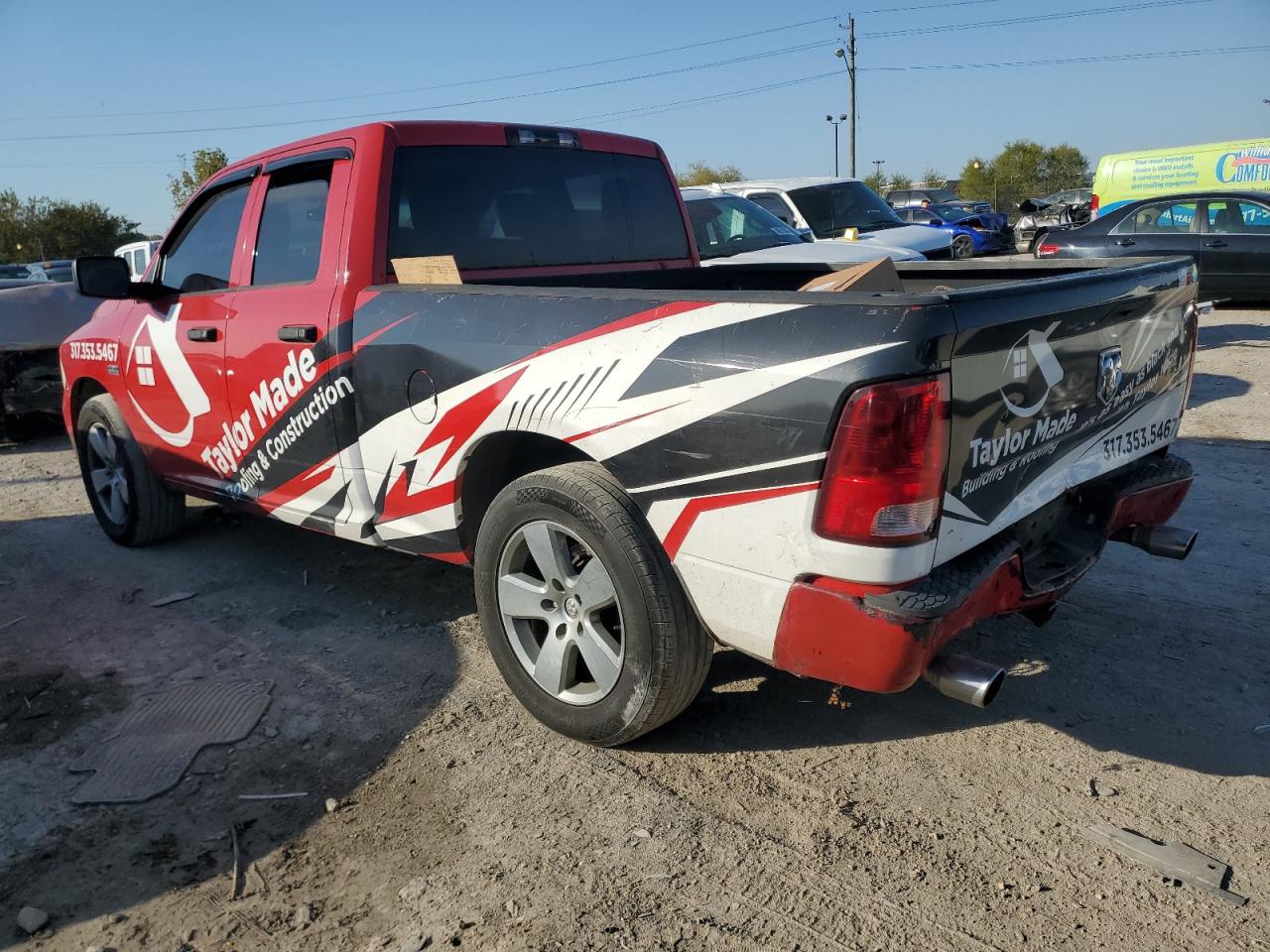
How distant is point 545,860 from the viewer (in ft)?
8.42

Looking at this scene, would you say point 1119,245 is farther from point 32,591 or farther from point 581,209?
point 32,591

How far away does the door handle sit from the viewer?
3654 millimetres

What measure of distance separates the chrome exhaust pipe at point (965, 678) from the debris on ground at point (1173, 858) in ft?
1.78

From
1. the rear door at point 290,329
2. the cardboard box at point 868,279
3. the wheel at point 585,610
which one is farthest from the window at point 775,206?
the wheel at point 585,610

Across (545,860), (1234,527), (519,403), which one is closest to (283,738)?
(545,860)

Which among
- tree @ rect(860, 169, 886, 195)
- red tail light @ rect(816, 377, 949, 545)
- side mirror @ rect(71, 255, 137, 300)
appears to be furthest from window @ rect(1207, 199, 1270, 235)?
tree @ rect(860, 169, 886, 195)

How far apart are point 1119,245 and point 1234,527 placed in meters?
8.42

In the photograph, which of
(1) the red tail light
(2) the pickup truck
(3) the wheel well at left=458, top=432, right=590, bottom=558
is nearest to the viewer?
(1) the red tail light

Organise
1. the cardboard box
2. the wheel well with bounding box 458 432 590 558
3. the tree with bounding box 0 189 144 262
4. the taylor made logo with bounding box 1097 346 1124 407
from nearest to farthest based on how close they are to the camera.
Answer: the taylor made logo with bounding box 1097 346 1124 407
the wheel well with bounding box 458 432 590 558
the cardboard box
the tree with bounding box 0 189 144 262

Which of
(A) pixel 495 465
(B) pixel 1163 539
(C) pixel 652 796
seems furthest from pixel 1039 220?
(C) pixel 652 796

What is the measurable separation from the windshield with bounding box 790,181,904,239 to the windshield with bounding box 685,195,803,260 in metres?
1.88

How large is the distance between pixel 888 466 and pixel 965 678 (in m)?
0.63

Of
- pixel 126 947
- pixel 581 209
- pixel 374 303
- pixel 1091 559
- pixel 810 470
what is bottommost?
pixel 126 947

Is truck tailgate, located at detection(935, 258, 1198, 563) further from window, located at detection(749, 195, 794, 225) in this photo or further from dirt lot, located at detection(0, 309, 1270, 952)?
window, located at detection(749, 195, 794, 225)
